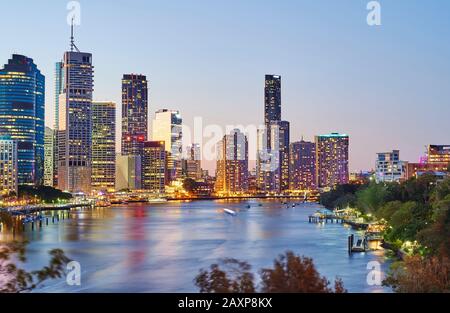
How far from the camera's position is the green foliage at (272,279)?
3.49 meters

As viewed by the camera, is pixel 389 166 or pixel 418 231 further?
pixel 389 166

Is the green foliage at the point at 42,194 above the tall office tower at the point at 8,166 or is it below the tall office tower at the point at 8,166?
below

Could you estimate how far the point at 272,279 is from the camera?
3.70 metres

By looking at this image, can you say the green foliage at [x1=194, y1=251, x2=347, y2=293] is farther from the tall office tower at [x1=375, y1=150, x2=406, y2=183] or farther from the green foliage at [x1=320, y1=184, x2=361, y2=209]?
the tall office tower at [x1=375, y1=150, x2=406, y2=183]

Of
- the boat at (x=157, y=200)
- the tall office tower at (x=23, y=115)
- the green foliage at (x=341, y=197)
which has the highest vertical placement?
the tall office tower at (x=23, y=115)

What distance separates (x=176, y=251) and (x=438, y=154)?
146ft

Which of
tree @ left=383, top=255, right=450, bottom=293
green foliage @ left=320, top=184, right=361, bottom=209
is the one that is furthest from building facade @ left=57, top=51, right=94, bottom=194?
tree @ left=383, top=255, right=450, bottom=293

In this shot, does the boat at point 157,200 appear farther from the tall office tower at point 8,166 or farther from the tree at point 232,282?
the tree at point 232,282

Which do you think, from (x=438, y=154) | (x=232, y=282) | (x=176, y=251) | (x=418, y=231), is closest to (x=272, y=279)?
(x=232, y=282)

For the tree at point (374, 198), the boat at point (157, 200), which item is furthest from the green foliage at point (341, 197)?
the boat at point (157, 200)

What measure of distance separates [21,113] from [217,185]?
29573mm

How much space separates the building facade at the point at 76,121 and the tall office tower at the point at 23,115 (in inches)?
123

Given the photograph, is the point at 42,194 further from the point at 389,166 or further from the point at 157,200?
the point at 389,166
